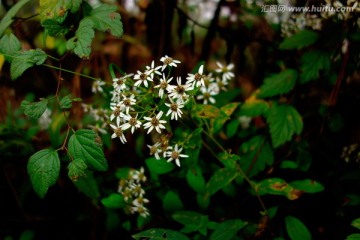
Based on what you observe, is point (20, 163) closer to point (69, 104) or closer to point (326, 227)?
point (69, 104)

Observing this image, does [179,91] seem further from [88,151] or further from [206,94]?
[206,94]

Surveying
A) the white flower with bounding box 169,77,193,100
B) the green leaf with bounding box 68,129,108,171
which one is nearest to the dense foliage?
the white flower with bounding box 169,77,193,100

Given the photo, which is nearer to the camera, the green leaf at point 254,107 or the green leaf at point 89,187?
the green leaf at point 89,187

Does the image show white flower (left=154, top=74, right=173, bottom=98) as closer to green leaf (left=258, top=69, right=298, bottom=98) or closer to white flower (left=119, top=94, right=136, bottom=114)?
white flower (left=119, top=94, right=136, bottom=114)

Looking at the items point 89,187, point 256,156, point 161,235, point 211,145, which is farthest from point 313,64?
point 89,187

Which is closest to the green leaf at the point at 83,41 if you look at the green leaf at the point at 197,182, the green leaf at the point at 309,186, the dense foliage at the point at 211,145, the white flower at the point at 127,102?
the dense foliage at the point at 211,145

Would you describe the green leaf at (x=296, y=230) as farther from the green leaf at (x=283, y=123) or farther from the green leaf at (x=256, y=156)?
the green leaf at (x=283, y=123)
